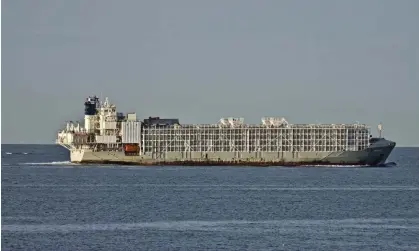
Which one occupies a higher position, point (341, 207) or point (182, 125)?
point (182, 125)

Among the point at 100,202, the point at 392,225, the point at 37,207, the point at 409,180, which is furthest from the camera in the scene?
the point at 409,180

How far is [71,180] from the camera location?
11644 cm

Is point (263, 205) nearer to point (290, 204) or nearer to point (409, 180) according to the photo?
point (290, 204)

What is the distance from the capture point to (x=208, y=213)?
68.1 meters

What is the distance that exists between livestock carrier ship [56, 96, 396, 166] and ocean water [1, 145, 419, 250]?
27215 mm

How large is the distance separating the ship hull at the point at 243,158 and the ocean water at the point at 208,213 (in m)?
27.1

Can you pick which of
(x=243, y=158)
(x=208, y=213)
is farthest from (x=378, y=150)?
(x=208, y=213)

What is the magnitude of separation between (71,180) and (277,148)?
139 feet

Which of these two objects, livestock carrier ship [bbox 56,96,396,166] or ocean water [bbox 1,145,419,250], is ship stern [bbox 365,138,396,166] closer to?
livestock carrier ship [bbox 56,96,396,166]

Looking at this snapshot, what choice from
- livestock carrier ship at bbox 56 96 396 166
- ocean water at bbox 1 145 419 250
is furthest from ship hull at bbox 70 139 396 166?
ocean water at bbox 1 145 419 250

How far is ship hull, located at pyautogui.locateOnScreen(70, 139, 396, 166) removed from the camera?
148875 millimetres

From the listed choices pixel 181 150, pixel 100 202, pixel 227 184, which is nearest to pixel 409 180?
pixel 227 184

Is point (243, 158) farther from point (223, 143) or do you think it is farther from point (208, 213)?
point (208, 213)

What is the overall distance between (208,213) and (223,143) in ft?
270
